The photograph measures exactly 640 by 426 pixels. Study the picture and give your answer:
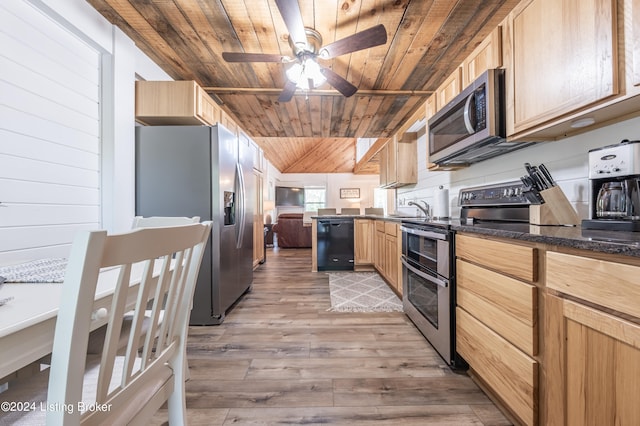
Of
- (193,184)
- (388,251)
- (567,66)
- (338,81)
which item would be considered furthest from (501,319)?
(193,184)

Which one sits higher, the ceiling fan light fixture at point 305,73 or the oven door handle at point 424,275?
the ceiling fan light fixture at point 305,73

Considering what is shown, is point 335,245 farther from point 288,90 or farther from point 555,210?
point 555,210

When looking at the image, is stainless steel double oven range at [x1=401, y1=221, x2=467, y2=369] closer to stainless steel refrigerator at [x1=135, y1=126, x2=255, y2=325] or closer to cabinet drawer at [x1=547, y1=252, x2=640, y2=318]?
cabinet drawer at [x1=547, y1=252, x2=640, y2=318]

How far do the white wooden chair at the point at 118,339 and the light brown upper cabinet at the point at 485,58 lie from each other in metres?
1.96

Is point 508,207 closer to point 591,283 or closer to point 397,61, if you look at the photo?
point 591,283

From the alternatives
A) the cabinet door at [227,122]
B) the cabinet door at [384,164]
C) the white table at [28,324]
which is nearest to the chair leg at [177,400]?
the white table at [28,324]

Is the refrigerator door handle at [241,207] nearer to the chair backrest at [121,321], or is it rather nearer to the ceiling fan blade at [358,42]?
the ceiling fan blade at [358,42]

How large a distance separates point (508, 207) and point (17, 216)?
3.09 metres

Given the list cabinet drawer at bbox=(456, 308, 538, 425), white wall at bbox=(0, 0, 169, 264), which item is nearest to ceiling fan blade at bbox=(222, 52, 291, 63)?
white wall at bbox=(0, 0, 169, 264)

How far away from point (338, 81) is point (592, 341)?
2414 mm

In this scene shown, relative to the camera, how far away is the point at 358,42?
74.7 inches

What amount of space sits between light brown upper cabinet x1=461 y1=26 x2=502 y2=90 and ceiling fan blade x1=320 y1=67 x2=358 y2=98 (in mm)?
968

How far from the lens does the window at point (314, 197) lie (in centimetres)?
1059

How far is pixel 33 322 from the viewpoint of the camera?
541 millimetres
